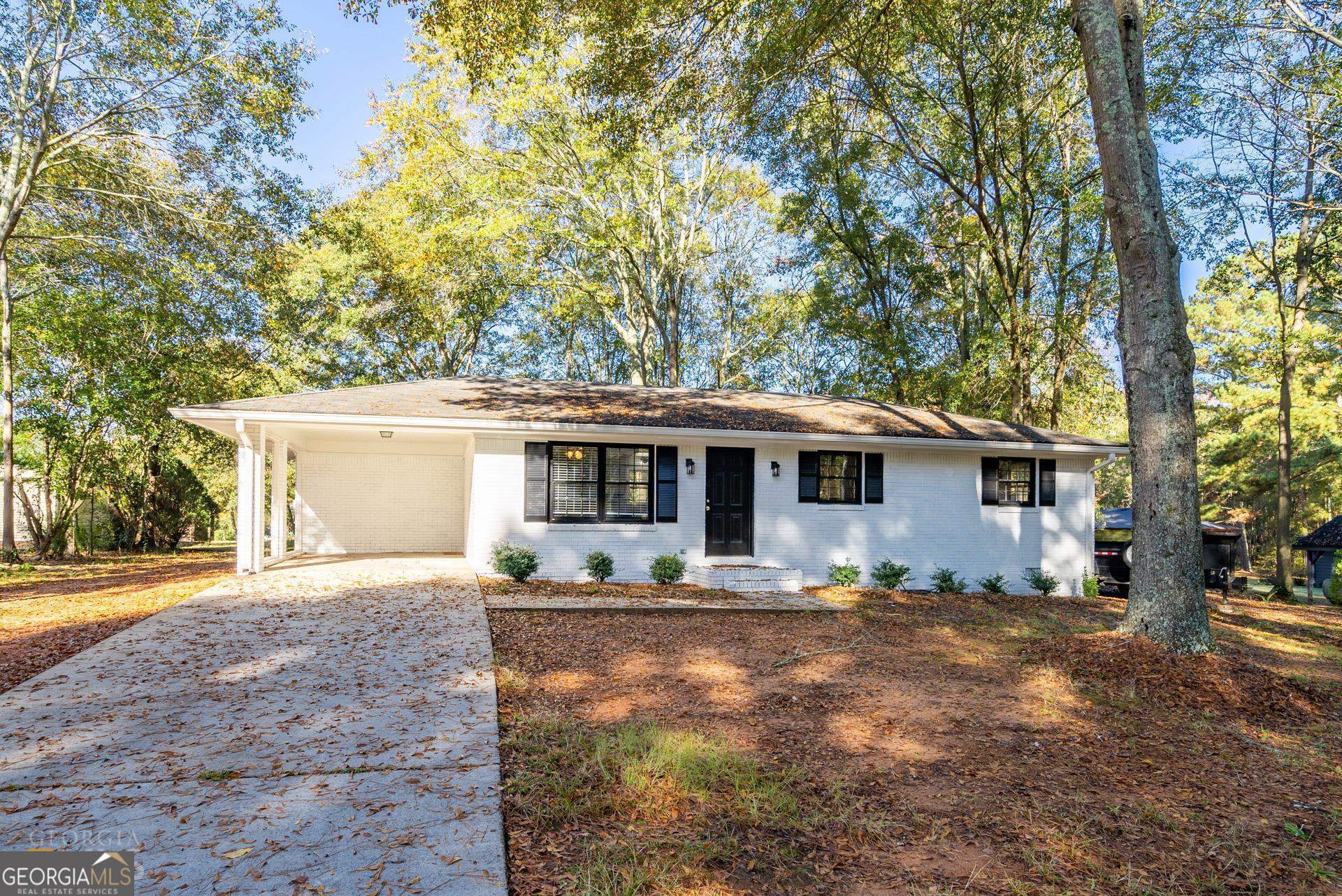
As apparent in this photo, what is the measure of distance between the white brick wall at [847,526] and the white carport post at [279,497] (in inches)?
122

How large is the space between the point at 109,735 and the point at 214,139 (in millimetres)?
12235

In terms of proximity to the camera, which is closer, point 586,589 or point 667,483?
point 586,589

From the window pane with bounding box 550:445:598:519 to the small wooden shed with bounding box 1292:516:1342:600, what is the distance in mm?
16000

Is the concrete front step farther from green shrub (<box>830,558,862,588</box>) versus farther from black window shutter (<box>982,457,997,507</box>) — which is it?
black window shutter (<box>982,457,997,507</box>)

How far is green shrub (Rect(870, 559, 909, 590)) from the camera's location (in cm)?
1127

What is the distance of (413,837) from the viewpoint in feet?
8.55

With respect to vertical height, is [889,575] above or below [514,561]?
below

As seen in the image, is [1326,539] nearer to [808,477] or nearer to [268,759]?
[808,477]

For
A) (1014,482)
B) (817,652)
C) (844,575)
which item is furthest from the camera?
→ (1014,482)

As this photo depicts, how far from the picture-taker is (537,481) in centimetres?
1038

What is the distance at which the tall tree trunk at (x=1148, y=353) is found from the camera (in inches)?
A: 217

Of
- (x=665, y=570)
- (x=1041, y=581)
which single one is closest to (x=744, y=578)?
(x=665, y=570)

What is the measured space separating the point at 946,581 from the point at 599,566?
6159 millimetres

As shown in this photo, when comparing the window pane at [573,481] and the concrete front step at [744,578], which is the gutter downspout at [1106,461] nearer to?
the concrete front step at [744,578]
